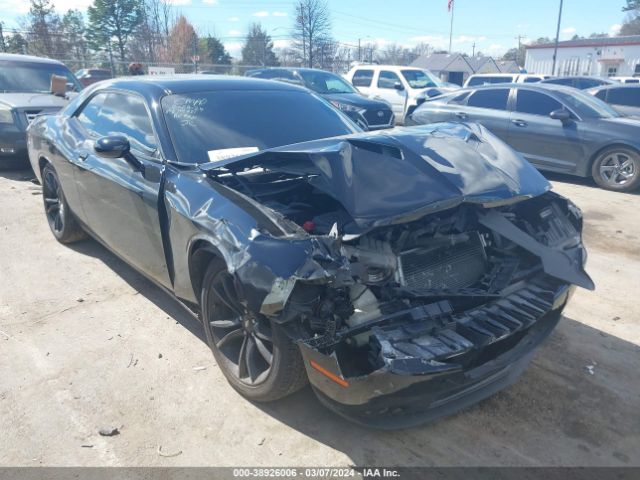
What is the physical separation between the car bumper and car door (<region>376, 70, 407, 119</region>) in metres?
12.4

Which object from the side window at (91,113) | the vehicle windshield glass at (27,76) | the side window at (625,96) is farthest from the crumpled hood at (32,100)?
the side window at (625,96)

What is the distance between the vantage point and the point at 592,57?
147 feet

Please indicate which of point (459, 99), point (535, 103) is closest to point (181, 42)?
point (459, 99)

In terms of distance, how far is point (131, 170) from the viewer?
3469 mm

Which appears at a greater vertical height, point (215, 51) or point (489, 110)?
point (215, 51)

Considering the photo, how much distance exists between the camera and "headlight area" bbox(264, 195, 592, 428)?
7.13 ft

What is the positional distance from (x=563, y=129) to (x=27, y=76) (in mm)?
9198

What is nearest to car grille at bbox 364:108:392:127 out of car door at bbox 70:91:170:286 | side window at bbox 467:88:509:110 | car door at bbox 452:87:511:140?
car door at bbox 452:87:511:140

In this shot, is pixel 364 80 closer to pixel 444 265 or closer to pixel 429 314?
pixel 444 265

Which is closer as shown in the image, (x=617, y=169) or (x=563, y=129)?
(x=617, y=169)

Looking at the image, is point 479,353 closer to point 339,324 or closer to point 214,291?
point 339,324

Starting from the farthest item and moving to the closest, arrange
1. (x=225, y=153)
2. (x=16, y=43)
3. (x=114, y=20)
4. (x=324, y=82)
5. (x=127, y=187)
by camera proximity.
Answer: (x=114, y=20) < (x=16, y=43) < (x=324, y=82) < (x=127, y=187) < (x=225, y=153)

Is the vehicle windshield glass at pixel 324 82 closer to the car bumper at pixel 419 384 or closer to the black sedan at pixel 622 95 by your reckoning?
the black sedan at pixel 622 95

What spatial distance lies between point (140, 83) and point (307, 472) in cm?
302
